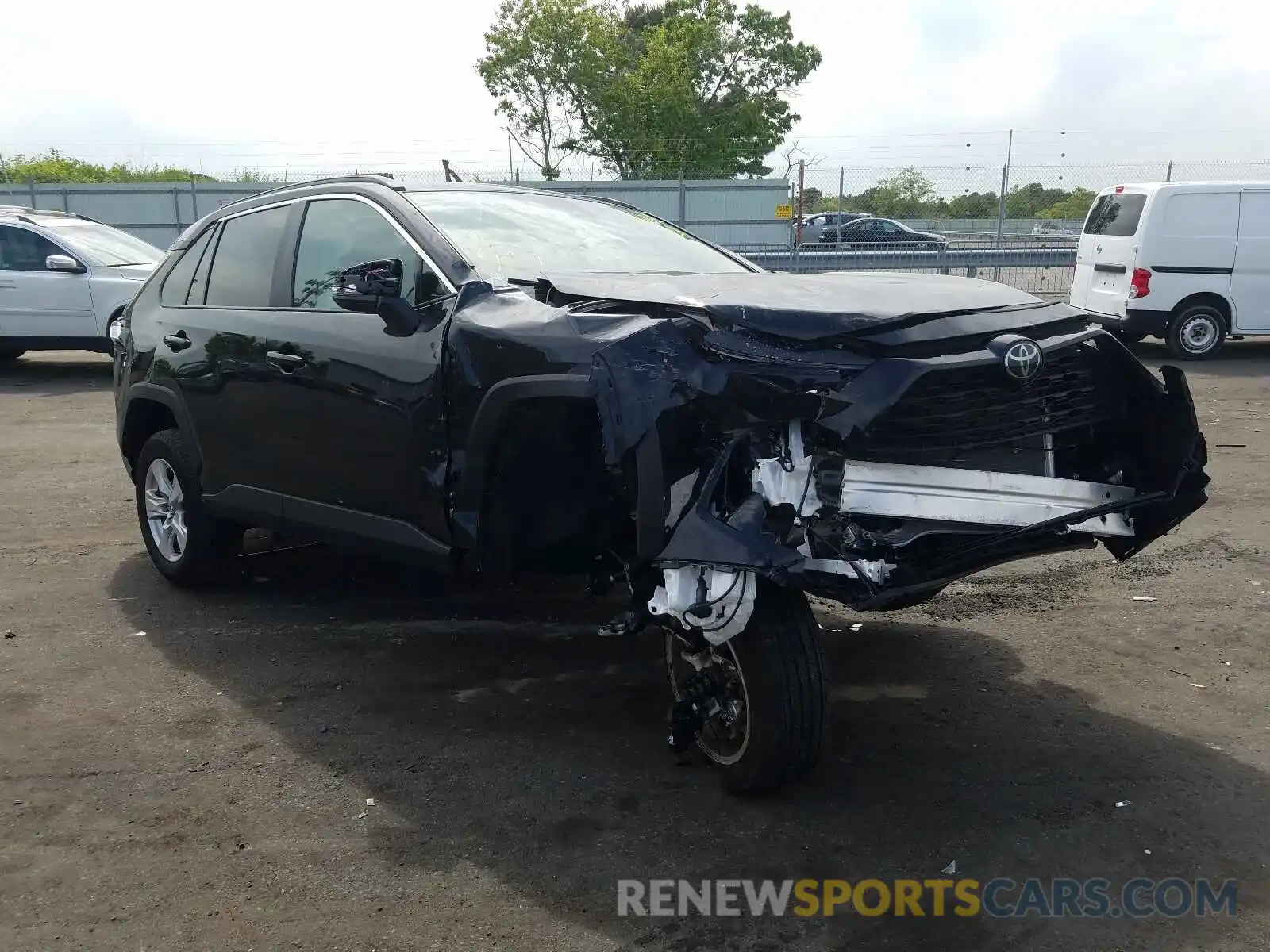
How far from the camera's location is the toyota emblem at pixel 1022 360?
10.6 feet

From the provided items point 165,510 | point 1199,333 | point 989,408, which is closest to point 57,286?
point 165,510

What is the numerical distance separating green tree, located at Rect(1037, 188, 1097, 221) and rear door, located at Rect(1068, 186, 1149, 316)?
6.65 meters

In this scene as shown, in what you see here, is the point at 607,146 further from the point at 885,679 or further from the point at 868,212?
the point at 885,679

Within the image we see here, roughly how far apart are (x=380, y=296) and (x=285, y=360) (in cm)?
84

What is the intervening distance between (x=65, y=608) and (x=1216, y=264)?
41.2 ft

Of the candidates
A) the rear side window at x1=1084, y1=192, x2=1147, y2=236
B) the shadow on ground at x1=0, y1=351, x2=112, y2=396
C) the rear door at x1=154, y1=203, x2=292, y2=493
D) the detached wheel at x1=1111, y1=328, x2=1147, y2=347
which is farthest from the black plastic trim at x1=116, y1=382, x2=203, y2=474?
the rear side window at x1=1084, y1=192, x2=1147, y2=236

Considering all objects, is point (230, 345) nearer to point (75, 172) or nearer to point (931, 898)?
point (931, 898)

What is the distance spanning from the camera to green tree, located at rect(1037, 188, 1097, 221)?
20344 millimetres

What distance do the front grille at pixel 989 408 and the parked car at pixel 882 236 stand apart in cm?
1566

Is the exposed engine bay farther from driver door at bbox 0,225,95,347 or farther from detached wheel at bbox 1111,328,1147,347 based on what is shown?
driver door at bbox 0,225,95,347

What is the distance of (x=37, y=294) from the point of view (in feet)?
43.4

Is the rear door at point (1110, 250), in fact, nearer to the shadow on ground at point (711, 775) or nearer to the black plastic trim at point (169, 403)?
the shadow on ground at point (711, 775)

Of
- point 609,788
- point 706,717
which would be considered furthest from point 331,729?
point 706,717

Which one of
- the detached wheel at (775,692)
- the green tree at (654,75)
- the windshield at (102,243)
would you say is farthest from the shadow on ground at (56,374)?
the green tree at (654,75)
